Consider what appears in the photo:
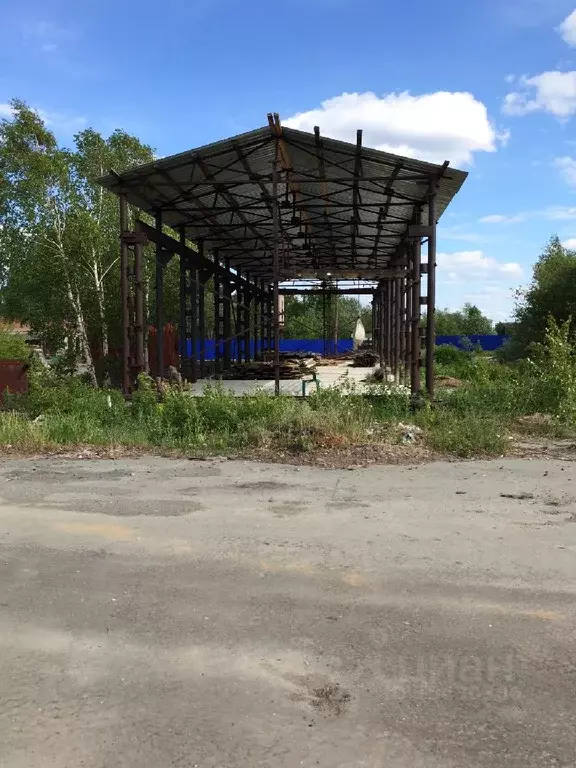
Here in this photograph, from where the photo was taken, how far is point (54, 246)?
22.0 m

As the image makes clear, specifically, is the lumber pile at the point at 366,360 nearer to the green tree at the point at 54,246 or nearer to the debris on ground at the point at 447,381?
the debris on ground at the point at 447,381

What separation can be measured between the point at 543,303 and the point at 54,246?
2295 centimetres

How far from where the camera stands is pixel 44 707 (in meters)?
3.17

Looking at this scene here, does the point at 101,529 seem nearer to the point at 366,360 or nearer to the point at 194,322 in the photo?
the point at 194,322

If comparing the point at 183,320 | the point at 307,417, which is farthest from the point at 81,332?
the point at 307,417

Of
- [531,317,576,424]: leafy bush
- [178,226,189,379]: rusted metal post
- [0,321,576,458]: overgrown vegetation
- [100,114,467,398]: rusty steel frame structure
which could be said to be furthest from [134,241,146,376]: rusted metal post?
→ [531,317,576,424]: leafy bush

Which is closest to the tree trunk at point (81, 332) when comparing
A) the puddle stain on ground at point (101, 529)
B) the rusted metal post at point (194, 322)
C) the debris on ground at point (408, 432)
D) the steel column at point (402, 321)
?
the rusted metal post at point (194, 322)

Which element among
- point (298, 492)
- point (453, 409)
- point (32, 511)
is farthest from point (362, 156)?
point (32, 511)

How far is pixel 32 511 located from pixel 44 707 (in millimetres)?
3979

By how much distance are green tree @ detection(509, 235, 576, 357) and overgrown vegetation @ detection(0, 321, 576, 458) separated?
743 inches

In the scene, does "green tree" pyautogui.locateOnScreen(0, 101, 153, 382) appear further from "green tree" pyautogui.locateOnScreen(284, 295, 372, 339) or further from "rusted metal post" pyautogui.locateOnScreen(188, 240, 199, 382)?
"green tree" pyautogui.locateOnScreen(284, 295, 372, 339)

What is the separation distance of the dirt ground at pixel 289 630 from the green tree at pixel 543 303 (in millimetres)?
25924

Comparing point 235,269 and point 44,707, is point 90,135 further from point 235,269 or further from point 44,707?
point 44,707

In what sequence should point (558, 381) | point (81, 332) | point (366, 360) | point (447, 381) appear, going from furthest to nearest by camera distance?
point (366, 360), point (81, 332), point (447, 381), point (558, 381)
